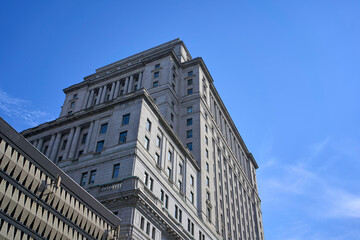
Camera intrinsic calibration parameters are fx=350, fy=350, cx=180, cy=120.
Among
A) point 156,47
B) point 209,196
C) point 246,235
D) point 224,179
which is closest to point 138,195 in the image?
point 209,196

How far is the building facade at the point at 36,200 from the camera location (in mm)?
25797

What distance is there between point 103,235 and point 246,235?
182ft

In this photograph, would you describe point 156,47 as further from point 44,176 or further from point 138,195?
point 44,176

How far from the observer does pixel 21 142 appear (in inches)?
1115

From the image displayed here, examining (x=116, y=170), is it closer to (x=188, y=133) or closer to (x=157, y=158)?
(x=157, y=158)

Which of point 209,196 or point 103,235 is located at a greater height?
point 209,196

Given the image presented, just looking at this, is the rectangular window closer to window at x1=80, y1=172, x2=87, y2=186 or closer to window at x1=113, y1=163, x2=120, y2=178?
window at x1=113, y1=163, x2=120, y2=178

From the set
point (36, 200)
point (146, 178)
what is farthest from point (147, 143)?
point (36, 200)

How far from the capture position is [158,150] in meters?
51.6

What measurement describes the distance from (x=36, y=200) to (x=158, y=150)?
25.1 meters

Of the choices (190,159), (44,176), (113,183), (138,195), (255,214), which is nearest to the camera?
(44,176)

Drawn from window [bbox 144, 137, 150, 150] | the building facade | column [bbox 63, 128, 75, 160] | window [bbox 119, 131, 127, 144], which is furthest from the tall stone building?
the building facade

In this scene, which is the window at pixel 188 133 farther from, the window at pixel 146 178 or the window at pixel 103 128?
the window at pixel 146 178

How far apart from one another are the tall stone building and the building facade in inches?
276
